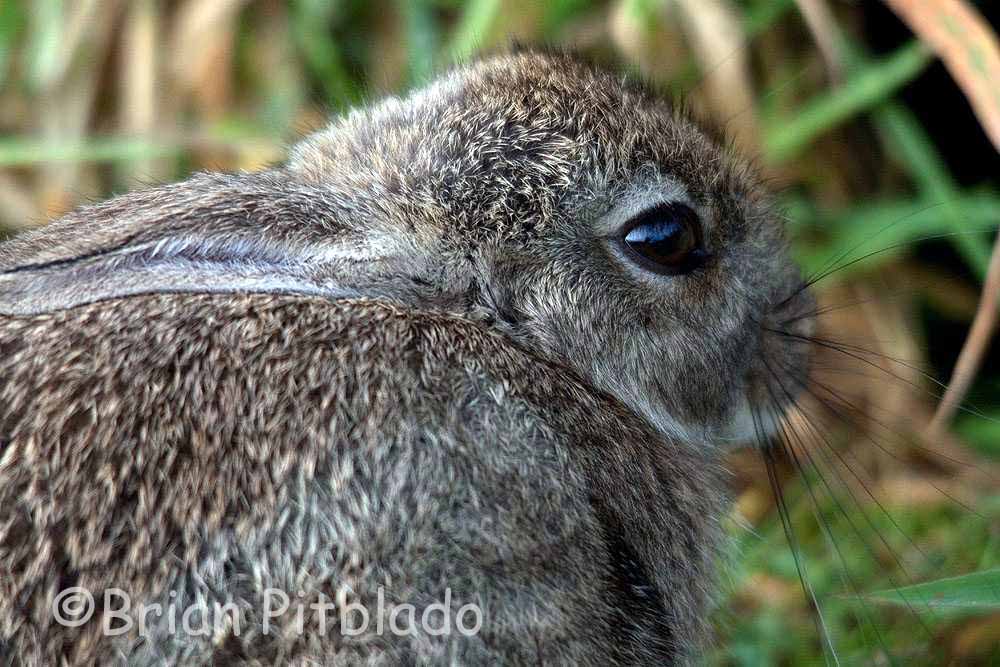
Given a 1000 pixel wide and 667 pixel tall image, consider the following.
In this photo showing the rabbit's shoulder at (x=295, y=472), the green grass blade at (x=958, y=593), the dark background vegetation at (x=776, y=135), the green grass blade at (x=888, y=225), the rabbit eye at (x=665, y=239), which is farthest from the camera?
the green grass blade at (x=888, y=225)

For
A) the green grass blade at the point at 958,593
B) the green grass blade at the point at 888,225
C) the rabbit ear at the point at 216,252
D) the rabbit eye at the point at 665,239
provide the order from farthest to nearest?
the green grass blade at the point at 888,225, the rabbit eye at the point at 665,239, the green grass blade at the point at 958,593, the rabbit ear at the point at 216,252

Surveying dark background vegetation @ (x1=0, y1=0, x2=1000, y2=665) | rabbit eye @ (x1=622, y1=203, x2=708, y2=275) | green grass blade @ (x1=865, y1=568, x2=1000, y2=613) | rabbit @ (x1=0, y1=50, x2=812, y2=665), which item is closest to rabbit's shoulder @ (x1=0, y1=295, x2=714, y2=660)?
rabbit @ (x1=0, y1=50, x2=812, y2=665)

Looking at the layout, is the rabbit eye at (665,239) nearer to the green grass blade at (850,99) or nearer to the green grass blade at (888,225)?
the green grass blade at (888,225)

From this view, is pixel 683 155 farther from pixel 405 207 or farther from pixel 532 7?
pixel 532 7

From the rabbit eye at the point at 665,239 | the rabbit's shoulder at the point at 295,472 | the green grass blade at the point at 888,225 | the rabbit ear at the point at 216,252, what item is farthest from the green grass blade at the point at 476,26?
the rabbit's shoulder at the point at 295,472

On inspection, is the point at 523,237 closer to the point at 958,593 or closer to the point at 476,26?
the point at 958,593

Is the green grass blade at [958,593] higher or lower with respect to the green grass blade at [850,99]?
lower

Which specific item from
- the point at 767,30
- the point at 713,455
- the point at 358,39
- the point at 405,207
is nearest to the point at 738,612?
the point at 713,455

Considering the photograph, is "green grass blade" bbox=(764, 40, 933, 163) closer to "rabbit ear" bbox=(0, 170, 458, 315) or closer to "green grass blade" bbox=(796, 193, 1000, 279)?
"green grass blade" bbox=(796, 193, 1000, 279)
